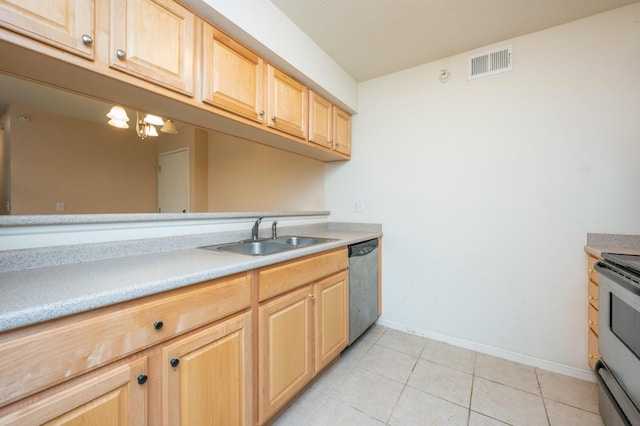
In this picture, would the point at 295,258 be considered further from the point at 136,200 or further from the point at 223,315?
the point at 136,200

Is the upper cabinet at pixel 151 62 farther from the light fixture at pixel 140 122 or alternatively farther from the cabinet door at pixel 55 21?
the light fixture at pixel 140 122

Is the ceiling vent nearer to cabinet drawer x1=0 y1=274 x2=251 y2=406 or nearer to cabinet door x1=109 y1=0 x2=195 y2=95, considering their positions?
cabinet door x1=109 y1=0 x2=195 y2=95

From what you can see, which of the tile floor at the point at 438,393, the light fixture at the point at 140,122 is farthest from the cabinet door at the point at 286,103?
the tile floor at the point at 438,393

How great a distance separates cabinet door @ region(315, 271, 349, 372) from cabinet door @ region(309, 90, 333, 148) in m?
1.07

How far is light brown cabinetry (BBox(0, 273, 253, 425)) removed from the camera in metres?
0.60

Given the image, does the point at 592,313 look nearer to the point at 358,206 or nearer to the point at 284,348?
the point at 358,206

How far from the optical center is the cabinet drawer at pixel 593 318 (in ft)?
5.02

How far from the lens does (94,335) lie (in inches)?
27.8

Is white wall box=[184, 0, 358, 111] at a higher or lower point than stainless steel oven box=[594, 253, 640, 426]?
higher

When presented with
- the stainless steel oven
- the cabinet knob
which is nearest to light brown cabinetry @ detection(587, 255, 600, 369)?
the stainless steel oven

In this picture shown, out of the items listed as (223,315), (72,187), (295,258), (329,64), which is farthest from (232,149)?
(223,315)

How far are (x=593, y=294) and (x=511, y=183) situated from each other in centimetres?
81

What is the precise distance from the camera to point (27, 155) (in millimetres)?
3445

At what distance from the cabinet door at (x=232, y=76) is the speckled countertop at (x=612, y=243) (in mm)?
2139
